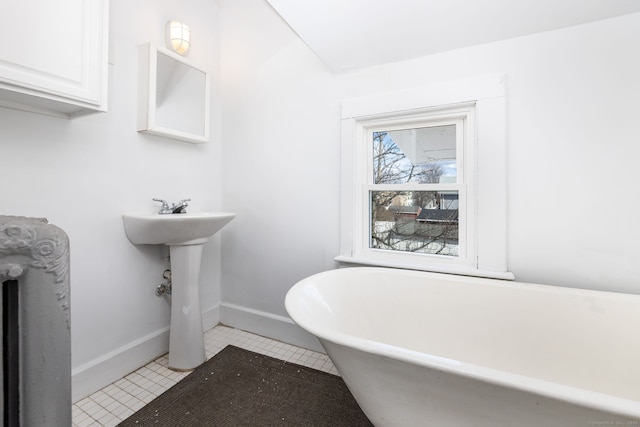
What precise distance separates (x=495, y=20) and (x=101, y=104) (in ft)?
6.11

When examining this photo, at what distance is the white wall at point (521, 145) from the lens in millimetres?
1265

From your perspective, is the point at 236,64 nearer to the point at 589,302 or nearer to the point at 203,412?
the point at 203,412

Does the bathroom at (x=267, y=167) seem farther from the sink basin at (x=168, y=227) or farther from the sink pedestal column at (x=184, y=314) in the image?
the sink pedestal column at (x=184, y=314)

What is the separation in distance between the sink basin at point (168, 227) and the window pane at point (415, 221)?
3.30ft

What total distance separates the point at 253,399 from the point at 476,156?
174 centimetres

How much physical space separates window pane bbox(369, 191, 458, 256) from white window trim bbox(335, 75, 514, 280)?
0.08 meters

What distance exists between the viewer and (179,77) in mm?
1855

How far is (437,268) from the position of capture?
156 centimetres

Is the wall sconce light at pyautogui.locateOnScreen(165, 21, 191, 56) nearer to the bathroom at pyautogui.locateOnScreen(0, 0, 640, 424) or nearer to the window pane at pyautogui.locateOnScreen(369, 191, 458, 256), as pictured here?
the bathroom at pyautogui.locateOnScreen(0, 0, 640, 424)

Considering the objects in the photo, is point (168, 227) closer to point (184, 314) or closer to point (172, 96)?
point (184, 314)

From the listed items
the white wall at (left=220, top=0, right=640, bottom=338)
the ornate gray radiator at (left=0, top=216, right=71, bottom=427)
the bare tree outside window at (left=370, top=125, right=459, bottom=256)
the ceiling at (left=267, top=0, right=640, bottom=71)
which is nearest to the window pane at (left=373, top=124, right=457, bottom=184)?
the bare tree outside window at (left=370, top=125, right=459, bottom=256)

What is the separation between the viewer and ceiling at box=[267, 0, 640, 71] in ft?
4.06

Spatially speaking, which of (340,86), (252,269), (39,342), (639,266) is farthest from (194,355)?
(639,266)

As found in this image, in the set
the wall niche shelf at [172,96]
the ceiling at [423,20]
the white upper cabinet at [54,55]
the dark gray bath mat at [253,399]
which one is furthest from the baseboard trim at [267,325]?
the ceiling at [423,20]
